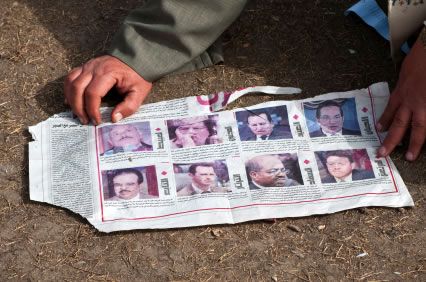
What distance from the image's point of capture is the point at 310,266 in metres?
1.49

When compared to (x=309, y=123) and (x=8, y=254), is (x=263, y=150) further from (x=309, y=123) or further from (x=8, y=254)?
(x=8, y=254)

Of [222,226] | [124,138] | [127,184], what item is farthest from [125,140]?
[222,226]

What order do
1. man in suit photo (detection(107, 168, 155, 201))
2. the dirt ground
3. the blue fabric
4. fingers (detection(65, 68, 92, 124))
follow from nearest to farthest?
the dirt ground
man in suit photo (detection(107, 168, 155, 201))
fingers (detection(65, 68, 92, 124))
the blue fabric

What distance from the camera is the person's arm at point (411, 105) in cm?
161

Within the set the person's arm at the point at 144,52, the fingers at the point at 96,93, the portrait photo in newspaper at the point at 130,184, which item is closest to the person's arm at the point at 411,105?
the person's arm at the point at 144,52

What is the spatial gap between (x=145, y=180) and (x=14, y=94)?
474 millimetres

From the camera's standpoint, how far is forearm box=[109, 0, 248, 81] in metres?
1.73

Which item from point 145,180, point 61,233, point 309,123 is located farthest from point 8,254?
point 309,123

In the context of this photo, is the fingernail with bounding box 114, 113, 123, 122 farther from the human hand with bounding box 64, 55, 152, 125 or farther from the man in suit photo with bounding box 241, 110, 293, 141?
the man in suit photo with bounding box 241, 110, 293, 141

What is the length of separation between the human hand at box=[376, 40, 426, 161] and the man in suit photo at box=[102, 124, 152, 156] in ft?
1.92

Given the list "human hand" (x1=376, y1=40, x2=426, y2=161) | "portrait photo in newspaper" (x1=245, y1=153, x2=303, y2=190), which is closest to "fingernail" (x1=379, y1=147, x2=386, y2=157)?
"human hand" (x1=376, y1=40, x2=426, y2=161)

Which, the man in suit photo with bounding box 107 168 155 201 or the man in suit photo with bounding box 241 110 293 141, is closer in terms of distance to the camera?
the man in suit photo with bounding box 107 168 155 201

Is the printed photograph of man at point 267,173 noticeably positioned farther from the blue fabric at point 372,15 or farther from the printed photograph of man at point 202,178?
the blue fabric at point 372,15

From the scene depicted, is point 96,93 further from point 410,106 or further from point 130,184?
point 410,106
